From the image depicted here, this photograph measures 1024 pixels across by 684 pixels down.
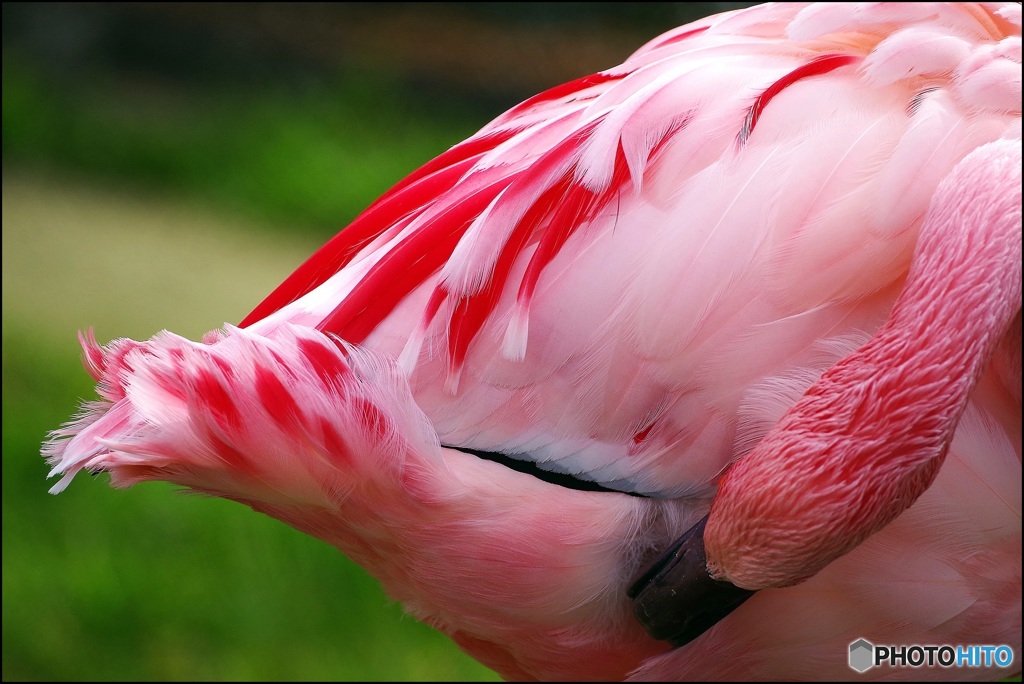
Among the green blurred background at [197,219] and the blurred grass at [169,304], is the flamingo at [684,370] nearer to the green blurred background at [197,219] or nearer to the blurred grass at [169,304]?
the green blurred background at [197,219]

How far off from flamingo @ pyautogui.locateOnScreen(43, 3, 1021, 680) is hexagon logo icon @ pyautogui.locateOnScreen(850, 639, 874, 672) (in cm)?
2

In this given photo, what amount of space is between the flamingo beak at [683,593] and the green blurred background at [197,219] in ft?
1.52

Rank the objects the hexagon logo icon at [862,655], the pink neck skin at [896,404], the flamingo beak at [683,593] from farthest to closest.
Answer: the hexagon logo icon at [862,655]
the flamingo beak at [683,593]
the pink neck skin at [896,404]

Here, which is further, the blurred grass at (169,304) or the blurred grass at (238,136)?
the blurred grass at (238,136)

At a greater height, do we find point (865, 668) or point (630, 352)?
point (630, 352)

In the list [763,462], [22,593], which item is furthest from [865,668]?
[22,593]

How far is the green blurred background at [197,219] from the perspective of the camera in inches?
84.7

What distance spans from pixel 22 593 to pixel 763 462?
1.75 m

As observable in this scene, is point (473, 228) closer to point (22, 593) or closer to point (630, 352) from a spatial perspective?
point (630, 352)

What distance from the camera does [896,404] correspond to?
1.03 metres

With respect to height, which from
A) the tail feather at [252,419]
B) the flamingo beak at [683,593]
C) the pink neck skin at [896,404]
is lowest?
the flamingo beak at [683,593]

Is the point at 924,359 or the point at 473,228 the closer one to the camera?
the point at 924,359

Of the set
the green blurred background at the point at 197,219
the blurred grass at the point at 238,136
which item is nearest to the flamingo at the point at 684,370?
the green blurred background at the point at 197,219

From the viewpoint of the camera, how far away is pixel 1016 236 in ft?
3.44
